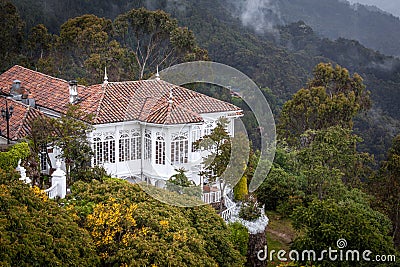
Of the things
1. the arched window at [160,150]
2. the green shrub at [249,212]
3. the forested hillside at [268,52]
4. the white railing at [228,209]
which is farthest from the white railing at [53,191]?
the forested hillside at [268,52]

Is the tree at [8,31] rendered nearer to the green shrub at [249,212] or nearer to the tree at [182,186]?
the tree at [182,186]

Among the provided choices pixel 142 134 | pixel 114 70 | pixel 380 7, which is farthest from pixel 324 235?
pixel 380 7

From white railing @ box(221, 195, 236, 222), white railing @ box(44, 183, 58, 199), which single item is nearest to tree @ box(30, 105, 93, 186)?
white railing @ box(44, 183, 58, 199)

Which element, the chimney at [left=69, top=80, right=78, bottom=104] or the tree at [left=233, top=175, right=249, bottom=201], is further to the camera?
the tree at [left=233, top=175, right=249, bottom=201]

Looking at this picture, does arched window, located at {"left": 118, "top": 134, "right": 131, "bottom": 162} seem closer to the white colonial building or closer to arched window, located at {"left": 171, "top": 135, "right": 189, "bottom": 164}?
the white colonial building

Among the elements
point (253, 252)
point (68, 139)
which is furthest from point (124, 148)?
point (253, 252)

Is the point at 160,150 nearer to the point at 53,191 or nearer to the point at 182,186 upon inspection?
the point at 182,186
